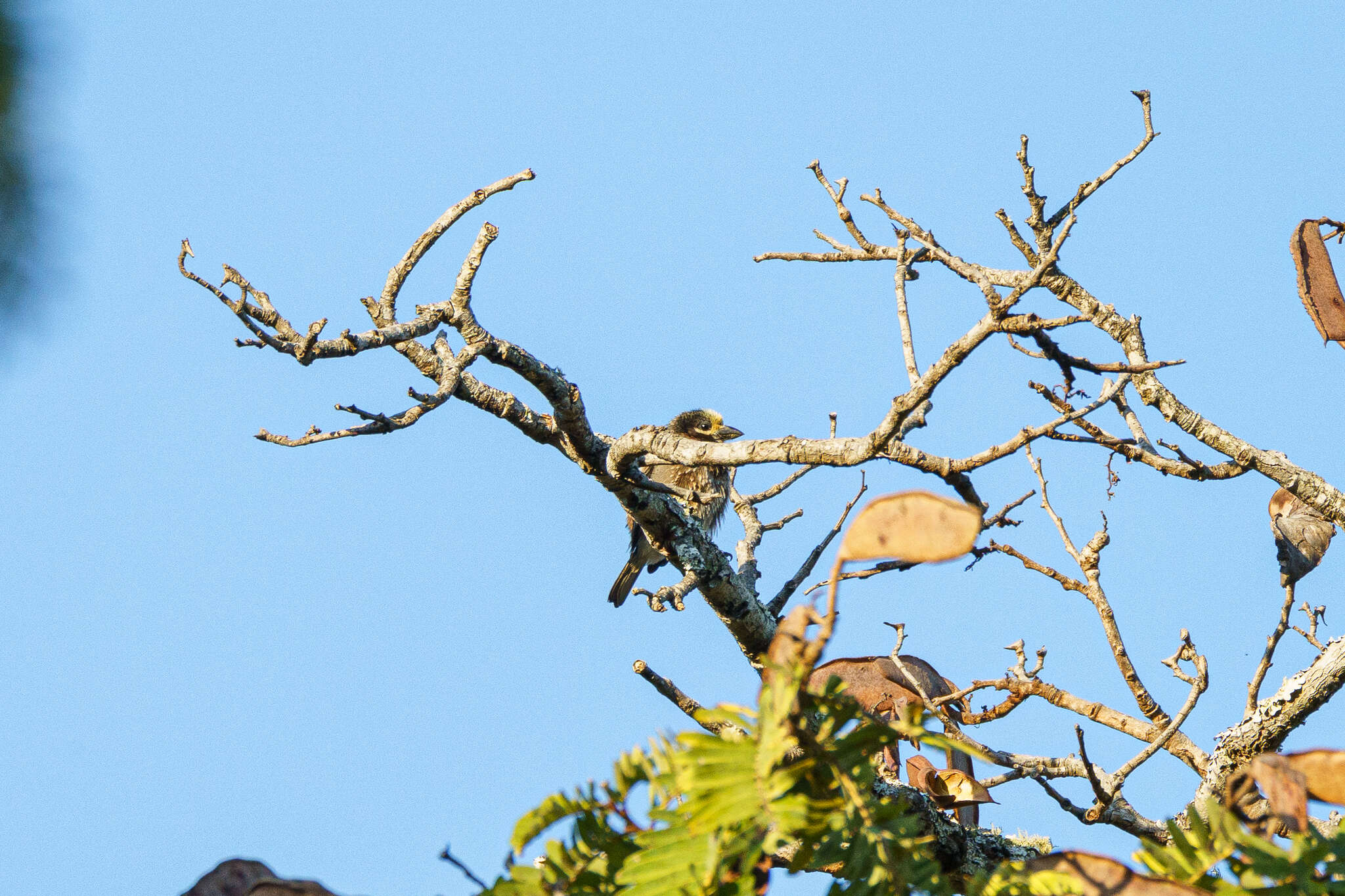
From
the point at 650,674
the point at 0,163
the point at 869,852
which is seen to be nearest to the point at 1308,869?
the point at 869,852

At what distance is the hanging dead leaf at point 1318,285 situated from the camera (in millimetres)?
3660

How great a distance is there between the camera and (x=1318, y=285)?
3760 millimetres

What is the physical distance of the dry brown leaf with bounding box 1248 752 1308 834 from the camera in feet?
5.33

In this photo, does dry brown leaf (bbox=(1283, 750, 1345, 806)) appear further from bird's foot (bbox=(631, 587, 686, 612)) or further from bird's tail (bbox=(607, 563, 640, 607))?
bird's tail (bbox=(607, 563, 640, 607))

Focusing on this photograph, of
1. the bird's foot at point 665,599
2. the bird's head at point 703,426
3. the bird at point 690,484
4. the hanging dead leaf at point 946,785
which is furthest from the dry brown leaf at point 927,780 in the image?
the bird's head at point 703,426

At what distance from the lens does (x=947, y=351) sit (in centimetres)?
272

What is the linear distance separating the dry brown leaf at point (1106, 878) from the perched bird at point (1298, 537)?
285 centimetres

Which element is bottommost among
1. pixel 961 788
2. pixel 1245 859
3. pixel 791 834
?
pixel 1245 859

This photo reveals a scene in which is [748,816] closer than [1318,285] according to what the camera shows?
Yes

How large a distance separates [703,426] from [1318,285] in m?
5.30

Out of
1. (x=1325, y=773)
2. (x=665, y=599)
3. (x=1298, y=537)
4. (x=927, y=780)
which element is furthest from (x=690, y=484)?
(x=1325, y=773)

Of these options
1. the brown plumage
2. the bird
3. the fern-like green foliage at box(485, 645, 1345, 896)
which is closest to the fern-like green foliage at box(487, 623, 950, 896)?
the fern-like green foliage at box(485, 645, 1345, 896)

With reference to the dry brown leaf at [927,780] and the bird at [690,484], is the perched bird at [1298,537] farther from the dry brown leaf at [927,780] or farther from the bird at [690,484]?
the bird at [690,484]

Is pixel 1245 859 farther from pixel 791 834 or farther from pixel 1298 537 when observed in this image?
pixel 1298 537
